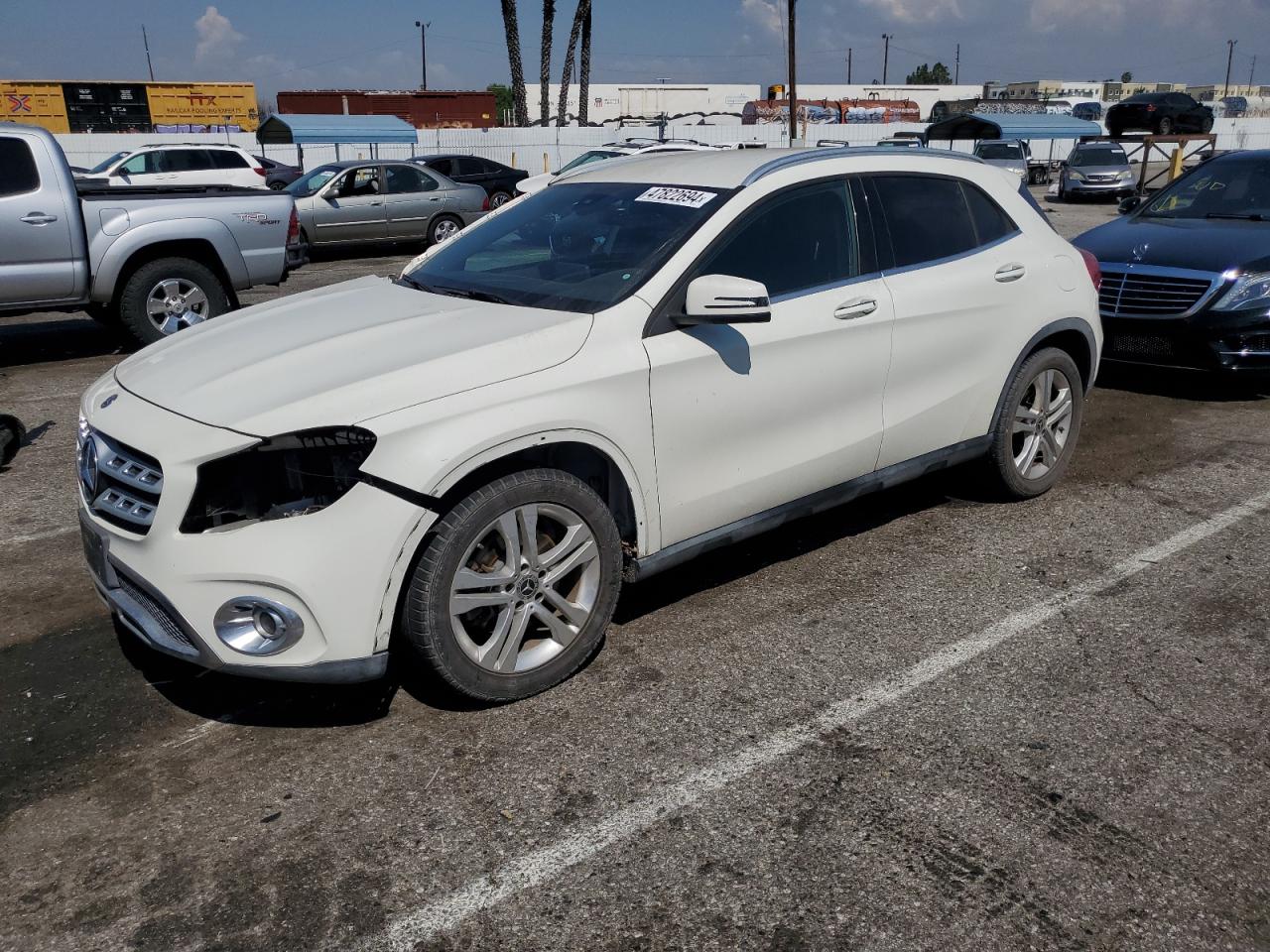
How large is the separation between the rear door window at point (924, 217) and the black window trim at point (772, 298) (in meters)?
0.16

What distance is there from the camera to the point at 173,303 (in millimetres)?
9102

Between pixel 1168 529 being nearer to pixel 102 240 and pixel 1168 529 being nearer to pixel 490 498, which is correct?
pixel 490 498

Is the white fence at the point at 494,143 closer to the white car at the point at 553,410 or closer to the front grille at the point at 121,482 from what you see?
the white car at the point at 553,410

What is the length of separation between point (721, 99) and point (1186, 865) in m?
89.0

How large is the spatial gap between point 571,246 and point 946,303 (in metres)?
1.65

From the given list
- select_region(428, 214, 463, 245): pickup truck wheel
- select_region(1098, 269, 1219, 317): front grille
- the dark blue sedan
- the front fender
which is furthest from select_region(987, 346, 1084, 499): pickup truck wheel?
select_region(428, 214, 463, 245): pickup truck wheel

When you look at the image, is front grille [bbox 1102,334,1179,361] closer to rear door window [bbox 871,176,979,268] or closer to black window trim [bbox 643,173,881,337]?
rear door window [bbox 871,176,979,268]

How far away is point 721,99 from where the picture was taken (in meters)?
85.7

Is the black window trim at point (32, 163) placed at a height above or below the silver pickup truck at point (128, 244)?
above

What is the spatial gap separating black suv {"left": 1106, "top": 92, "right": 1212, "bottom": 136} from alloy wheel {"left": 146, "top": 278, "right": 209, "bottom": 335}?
38.1 m

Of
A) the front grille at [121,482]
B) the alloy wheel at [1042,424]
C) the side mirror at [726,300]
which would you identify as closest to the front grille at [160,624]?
the front grille at [121,482]

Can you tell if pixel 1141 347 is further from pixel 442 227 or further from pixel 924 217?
pixel 442 227

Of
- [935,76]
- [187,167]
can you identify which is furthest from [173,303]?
[935,76]

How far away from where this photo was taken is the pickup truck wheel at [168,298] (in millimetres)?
8875
